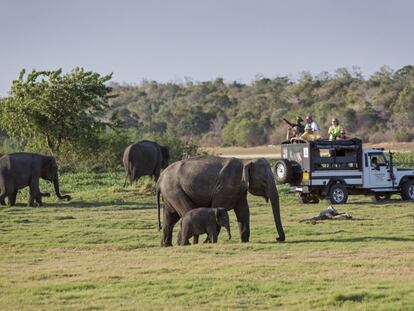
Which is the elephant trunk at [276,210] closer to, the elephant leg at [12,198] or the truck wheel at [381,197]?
the truck wheel at [381,197]

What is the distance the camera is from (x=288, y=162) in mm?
29969

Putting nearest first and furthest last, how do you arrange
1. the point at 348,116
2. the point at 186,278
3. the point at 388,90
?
the point at 186,278
the point at 348,116
the point at 388,90

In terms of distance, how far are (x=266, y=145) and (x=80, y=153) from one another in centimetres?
3690

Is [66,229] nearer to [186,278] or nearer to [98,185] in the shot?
[186,278]

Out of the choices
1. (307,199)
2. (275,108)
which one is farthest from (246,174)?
(275,108)

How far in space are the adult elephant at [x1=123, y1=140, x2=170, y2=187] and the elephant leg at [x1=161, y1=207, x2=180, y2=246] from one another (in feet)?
49.3

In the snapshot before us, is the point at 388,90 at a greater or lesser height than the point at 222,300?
greater

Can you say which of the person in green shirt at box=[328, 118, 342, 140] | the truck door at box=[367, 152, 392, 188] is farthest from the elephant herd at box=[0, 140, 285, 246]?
the person in green shirt at box=[328, 118, 342, 140]

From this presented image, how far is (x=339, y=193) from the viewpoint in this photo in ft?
98.2

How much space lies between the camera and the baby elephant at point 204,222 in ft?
63.4

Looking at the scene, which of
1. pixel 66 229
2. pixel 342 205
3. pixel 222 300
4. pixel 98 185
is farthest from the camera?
pixel 98 185

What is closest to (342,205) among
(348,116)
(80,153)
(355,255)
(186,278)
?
(355,255)

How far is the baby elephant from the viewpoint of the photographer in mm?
19312

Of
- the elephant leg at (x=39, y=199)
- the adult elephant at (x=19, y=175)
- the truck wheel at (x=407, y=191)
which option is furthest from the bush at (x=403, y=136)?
the elephant leg at (x=39, y=199)
